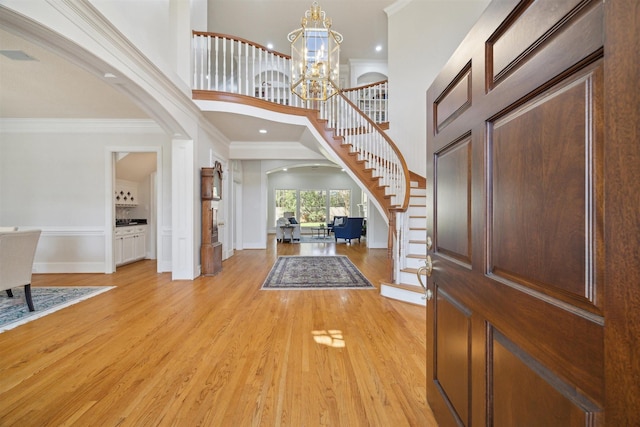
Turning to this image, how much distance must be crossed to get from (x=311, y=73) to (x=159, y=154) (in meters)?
3.40

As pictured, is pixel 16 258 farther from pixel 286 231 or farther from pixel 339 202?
pixel 339 202

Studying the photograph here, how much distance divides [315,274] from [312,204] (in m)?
8.87

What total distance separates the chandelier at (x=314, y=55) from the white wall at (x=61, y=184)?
3.21 m

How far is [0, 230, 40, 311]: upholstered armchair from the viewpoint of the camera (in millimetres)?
2854

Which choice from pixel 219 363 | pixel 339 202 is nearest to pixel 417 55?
pixel 219 363

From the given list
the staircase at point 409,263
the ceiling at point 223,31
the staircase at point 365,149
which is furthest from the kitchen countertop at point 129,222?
the staircase at point 409,263

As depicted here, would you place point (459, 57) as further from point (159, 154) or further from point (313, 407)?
point (159, 154)

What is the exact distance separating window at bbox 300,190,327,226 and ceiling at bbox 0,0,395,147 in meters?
6.80

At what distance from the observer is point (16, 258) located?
2984mm

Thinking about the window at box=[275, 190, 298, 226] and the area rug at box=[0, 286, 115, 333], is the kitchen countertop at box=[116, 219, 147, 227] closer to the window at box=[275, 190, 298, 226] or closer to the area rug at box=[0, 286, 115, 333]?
the area rug at box=[0, 286, 115, 333]

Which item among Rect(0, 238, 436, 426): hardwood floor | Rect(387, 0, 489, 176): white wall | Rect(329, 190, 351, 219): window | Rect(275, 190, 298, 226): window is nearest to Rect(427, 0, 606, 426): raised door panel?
Rect(0, 238, 436, 426): hardwood floor

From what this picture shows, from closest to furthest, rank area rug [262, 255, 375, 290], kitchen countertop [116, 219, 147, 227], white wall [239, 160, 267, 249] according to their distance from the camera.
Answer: area rug [262, 255, 375, 290], kitchen countertop [116, 219, 147, 227], white wall [239, 160, 267, 249]

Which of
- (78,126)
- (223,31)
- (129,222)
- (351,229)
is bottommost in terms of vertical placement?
(351,229)

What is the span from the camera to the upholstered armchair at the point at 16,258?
2.85 meters
